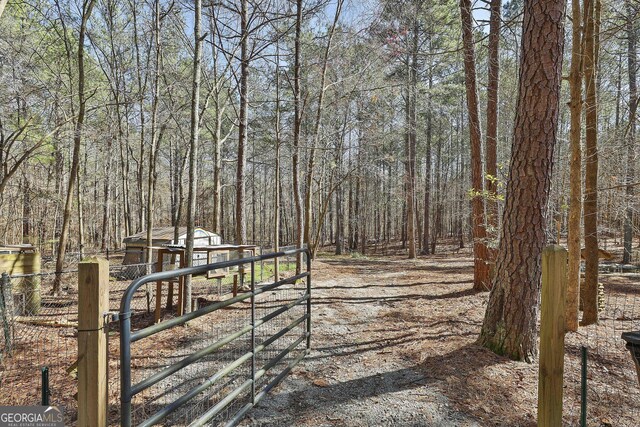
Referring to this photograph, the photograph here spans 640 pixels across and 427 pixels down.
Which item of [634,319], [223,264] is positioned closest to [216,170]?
[223,264]

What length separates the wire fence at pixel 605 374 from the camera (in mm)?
2924

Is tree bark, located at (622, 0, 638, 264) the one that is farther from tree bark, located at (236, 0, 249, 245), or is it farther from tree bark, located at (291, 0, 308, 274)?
tree bark, located at (236, 0, 249, 245)

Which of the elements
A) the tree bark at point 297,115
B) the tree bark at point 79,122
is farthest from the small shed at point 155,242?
the tree bark at point 297,115

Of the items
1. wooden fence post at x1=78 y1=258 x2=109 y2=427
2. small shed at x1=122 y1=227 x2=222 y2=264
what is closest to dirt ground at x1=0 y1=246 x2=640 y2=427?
wooden fence post at x1=78 y1=258 x2=109 y2=427

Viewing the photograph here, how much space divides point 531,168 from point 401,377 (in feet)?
8.42

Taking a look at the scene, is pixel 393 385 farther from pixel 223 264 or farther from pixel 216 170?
pixel 216 170

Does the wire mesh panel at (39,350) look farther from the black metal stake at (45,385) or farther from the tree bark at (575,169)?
the tree bark at (575,169)

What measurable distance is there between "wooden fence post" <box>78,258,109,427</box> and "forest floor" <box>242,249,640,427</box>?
154 cm

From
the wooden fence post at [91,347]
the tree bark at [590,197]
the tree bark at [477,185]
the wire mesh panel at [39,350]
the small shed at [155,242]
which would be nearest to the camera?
the wooden fence post at [91,347]

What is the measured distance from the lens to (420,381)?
3.40 metres

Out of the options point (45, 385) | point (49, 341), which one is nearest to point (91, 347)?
point (45, 385)

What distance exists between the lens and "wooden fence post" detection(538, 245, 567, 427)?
6.48 feet

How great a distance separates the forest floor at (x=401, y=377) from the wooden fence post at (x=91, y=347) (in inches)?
60.8

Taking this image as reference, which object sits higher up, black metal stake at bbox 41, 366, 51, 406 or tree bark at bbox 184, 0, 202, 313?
tree bark at bbox 184, 0, 202, 313
